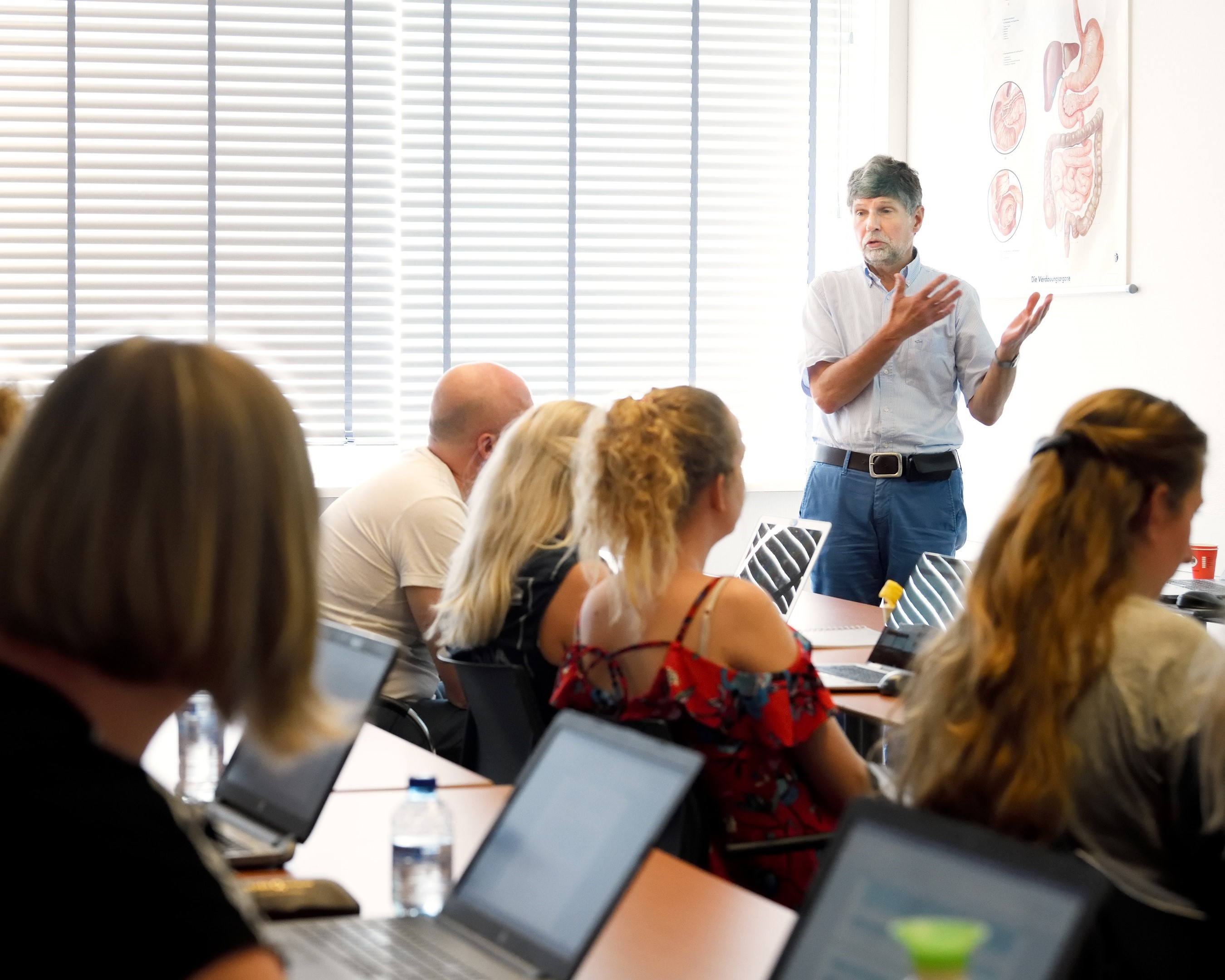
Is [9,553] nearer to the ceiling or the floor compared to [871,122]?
nearer to the floor

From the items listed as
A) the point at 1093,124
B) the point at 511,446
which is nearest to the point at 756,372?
the point at 1093,124

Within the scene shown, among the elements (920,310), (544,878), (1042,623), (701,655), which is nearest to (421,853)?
(544,878)

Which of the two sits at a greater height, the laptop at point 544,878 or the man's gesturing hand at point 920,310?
the man's gesturing hand at point 920,310

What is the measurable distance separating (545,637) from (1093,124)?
3074mm

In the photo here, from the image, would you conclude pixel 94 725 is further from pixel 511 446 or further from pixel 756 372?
pixel 756 372

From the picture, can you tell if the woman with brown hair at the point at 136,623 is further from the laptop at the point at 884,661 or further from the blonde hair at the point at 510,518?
the laptop at the point at 884,661

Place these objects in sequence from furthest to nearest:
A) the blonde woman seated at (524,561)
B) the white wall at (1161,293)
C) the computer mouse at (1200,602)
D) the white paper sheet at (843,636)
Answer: the white wall at (1161,293) → the white paper sheet at (843,636) → the computer mouse at (1200,602) → the blonde woman seated at (524,561)

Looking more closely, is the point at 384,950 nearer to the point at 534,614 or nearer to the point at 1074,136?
the point at 534,614

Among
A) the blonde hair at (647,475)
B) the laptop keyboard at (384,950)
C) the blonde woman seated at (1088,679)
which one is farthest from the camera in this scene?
the blonde hair at (647,475)

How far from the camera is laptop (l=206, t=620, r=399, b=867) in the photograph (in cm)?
179

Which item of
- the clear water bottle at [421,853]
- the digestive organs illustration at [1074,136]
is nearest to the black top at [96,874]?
the clear water bottle at [421,853]

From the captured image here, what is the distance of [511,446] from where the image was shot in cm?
287

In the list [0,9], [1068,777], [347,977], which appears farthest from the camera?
[0,9]

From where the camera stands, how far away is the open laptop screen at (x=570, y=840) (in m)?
1.26
